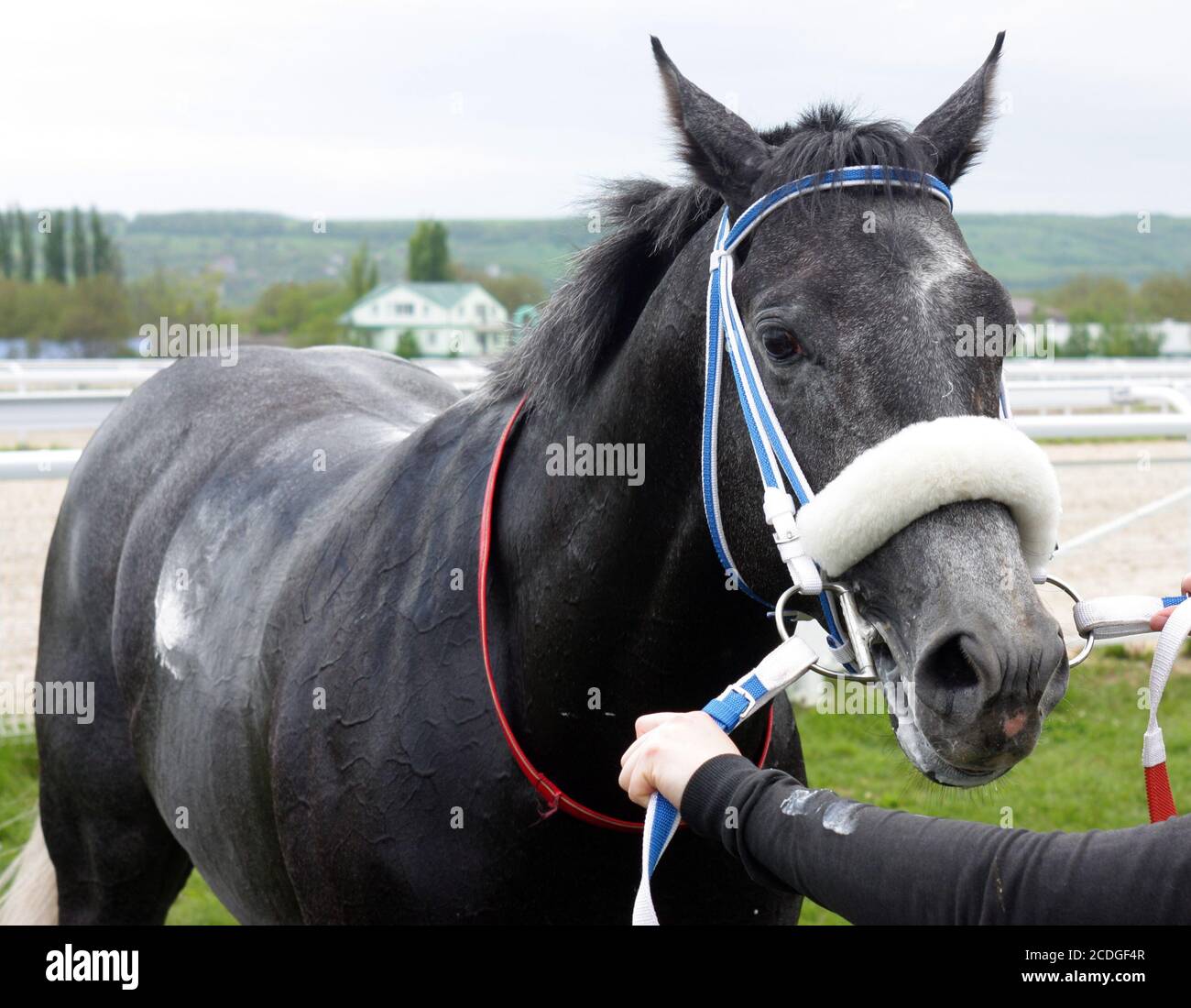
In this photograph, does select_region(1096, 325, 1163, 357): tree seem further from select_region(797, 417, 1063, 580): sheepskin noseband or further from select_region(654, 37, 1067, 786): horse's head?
select_region(797, 417, 1063, 580): sheepskin noseband

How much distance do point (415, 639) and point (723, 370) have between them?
906mm

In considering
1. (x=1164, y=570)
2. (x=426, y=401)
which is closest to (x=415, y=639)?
(x=426, y=401)

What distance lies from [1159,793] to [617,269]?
1.33 metres

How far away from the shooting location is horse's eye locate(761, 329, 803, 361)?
77.3 inches

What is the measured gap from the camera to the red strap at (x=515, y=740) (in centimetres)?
238

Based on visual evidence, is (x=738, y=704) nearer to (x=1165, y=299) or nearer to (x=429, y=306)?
(x=1165, y=299)

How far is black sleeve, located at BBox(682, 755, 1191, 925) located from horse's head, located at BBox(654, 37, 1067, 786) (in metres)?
0.14

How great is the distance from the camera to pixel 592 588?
2350mm

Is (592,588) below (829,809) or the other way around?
the other way around

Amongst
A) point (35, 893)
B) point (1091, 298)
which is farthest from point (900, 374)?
point (1091, 298)

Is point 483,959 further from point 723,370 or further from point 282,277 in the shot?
point 282,277

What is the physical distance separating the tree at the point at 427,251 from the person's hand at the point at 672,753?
9214 centimetres

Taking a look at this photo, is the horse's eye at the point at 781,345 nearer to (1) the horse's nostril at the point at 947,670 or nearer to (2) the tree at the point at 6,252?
(1) the horse's nostril at the point at 947,670

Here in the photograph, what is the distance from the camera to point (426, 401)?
4.44m
